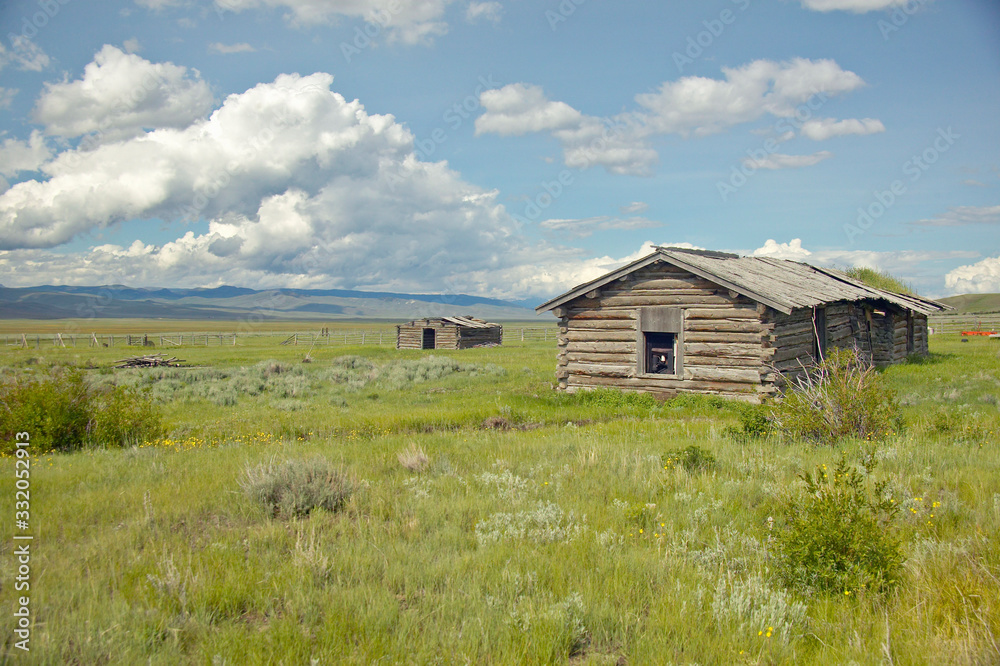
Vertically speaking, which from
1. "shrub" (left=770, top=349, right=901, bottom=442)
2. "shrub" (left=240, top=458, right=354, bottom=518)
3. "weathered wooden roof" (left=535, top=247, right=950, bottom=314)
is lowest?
"shrub" (left=240, top=458, right=354, bottom=518)

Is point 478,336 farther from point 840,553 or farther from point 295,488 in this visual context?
point 840,553

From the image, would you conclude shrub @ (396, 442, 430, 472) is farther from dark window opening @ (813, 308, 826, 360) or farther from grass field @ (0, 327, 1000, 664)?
dark window opening @ (813, 308, 826, 360)

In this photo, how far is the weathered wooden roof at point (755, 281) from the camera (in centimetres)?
1517

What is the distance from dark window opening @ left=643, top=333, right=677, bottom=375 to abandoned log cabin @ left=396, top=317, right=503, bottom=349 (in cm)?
3043

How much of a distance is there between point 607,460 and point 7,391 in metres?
11.0

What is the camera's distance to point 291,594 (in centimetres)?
418

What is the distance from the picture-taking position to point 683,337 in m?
16.8

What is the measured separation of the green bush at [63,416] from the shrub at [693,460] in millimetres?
9610

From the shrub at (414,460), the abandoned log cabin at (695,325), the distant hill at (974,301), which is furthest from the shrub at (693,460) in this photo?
the distant hill at (974,301)

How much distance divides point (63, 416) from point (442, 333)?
41180 millimetres

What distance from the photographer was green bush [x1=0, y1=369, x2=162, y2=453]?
9992 mm

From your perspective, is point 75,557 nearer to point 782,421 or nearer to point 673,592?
point 673,592

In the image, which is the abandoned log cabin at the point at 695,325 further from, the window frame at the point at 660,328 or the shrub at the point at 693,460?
the shrub at the point at 693,460

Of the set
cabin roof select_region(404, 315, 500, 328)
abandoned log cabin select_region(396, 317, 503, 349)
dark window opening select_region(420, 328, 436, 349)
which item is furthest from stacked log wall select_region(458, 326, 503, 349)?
dark window opening select_region(420, 328, 436, 349)
